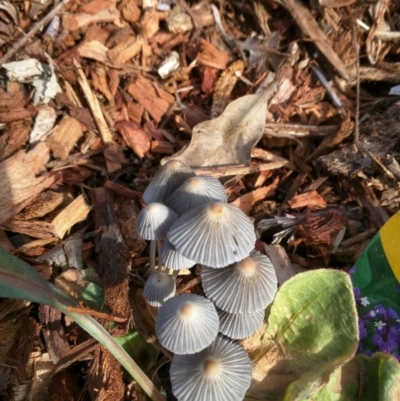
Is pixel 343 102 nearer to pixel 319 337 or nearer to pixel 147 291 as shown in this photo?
pixel 319 337

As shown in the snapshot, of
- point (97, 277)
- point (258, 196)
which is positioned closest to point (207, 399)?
point (97, 277)

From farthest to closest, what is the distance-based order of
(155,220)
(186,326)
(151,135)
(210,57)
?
(210,57) → (151,135) → (155,220) → (186,326)

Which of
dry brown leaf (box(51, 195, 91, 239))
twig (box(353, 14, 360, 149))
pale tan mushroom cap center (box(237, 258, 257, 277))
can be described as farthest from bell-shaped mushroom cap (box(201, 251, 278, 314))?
twig (box(353, 14, 360, 149))

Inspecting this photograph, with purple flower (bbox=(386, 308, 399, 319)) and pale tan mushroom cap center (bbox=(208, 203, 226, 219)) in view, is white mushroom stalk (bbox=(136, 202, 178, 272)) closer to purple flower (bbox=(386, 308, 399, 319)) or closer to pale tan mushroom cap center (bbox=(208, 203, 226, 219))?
pale tan mushroom cap center (bbox=(208, 203, 226, 219))

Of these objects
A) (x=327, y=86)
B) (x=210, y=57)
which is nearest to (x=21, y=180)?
(x=210, y=57)

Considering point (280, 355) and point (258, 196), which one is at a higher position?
point (258, 196)

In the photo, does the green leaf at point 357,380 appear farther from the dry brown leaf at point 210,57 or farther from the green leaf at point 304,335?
the dry brown leaf at point 210,57

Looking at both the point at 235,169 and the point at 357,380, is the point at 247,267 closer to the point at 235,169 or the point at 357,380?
the point at 357,380
